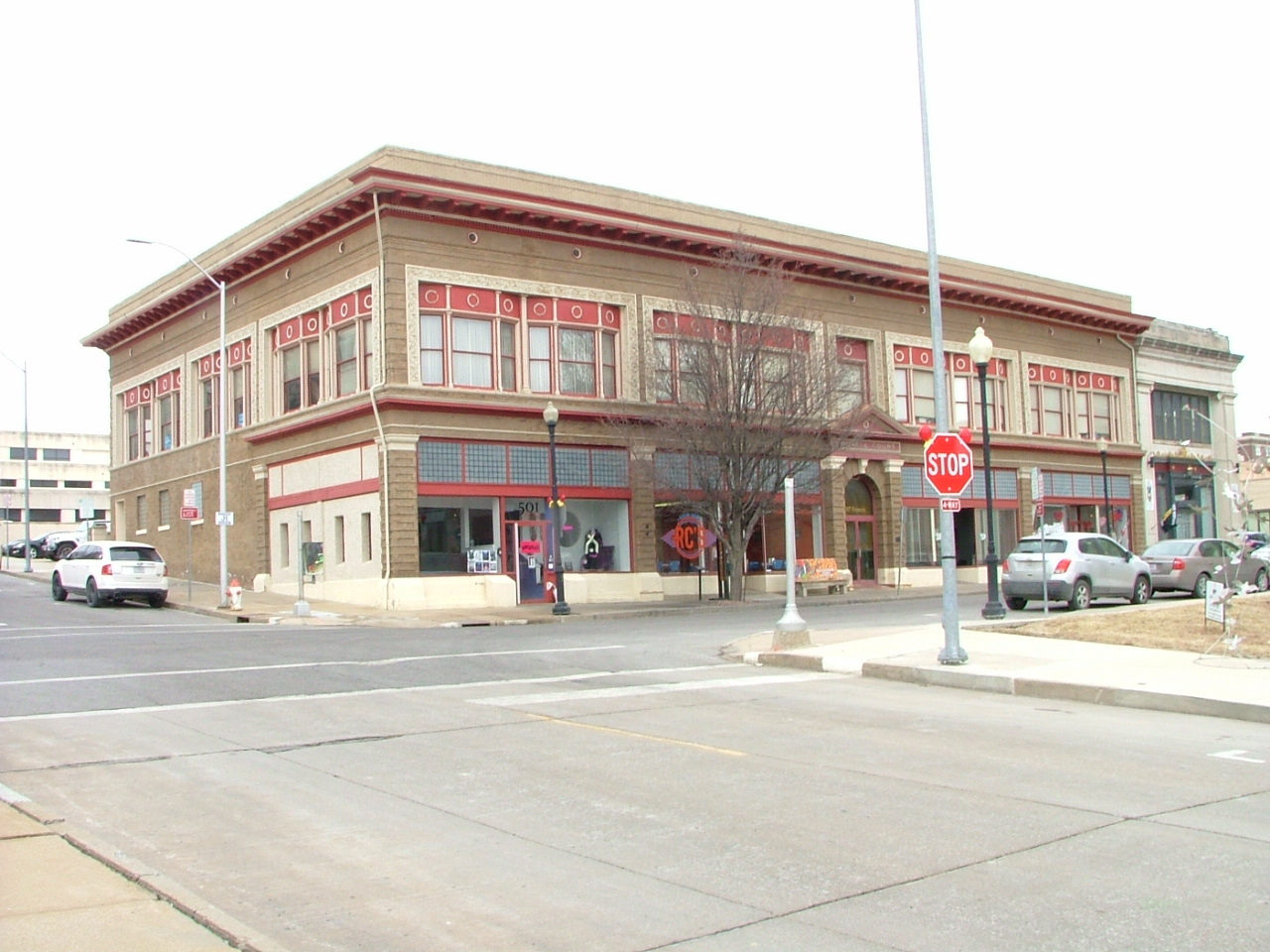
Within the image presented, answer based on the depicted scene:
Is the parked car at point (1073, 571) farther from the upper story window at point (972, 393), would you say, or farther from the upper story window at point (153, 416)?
the upper story window at point (153, 416)

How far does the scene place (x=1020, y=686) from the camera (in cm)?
1485

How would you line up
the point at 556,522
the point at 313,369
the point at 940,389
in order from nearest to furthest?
1. the point at 940,389
2. the point at 556,522
3. the point at 313,369

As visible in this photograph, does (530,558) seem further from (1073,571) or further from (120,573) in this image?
(1073,571)

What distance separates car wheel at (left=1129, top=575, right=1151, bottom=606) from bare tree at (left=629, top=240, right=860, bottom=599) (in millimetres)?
9406

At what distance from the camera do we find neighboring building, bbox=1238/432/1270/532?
67.8ft

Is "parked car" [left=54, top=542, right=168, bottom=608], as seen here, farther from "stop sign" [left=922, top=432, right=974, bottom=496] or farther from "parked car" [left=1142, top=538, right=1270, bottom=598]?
"parked car" [left=1142, top=538, right=1270, bottom=598]

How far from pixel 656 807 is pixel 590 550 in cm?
2769

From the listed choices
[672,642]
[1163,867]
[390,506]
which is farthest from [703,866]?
[390,506]

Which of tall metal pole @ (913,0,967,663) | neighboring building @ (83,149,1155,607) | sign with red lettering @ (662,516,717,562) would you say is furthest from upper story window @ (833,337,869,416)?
tall metal pole @ (913,0,967,663)

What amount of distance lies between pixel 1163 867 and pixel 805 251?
35485mm

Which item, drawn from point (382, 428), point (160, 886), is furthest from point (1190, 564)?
point (160, 886)

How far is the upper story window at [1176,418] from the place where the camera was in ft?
183

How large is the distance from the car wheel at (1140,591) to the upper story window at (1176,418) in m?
29.9

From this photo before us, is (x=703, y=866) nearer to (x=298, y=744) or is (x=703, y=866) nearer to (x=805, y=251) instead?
(x=298, y=744)
